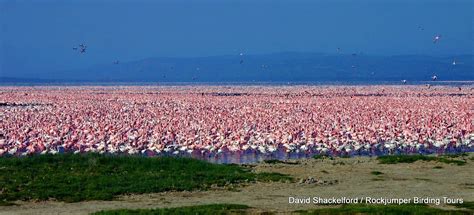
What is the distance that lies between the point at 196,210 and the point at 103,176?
434 cm

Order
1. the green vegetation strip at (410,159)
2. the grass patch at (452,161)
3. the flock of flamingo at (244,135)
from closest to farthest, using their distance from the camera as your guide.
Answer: the grass patch at (452,161)
the green vegetation strip at (410,159)
the flock of flamingo at (244,135)

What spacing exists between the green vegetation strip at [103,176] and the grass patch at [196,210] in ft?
6.65

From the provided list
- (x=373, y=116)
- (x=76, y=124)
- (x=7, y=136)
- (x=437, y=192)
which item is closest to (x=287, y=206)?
(x=437, y=192)

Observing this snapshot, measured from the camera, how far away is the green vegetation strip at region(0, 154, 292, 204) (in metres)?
15.1

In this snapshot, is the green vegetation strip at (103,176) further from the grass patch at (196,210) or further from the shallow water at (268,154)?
the shallow water at (268,154)

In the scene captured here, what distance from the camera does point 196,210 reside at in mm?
12711

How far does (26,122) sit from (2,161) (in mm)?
12934

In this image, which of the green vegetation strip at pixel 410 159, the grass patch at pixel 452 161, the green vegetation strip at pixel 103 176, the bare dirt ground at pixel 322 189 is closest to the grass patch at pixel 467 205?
the bare dirt ground at pixel 322 189

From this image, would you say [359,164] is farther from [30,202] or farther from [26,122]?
[26,122]

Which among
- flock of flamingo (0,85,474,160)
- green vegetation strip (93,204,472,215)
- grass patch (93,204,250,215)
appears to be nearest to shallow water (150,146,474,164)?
flock of flamingo (0,85,474,160)

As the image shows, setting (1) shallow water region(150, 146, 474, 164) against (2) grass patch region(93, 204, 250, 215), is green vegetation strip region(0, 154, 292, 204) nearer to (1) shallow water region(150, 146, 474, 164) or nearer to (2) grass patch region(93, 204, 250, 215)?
(2) grass patch region(93, 204, 250, 215)

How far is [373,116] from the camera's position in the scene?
33.3 m

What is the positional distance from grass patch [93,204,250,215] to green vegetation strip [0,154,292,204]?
203cm

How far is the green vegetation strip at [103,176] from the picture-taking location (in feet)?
49.5
